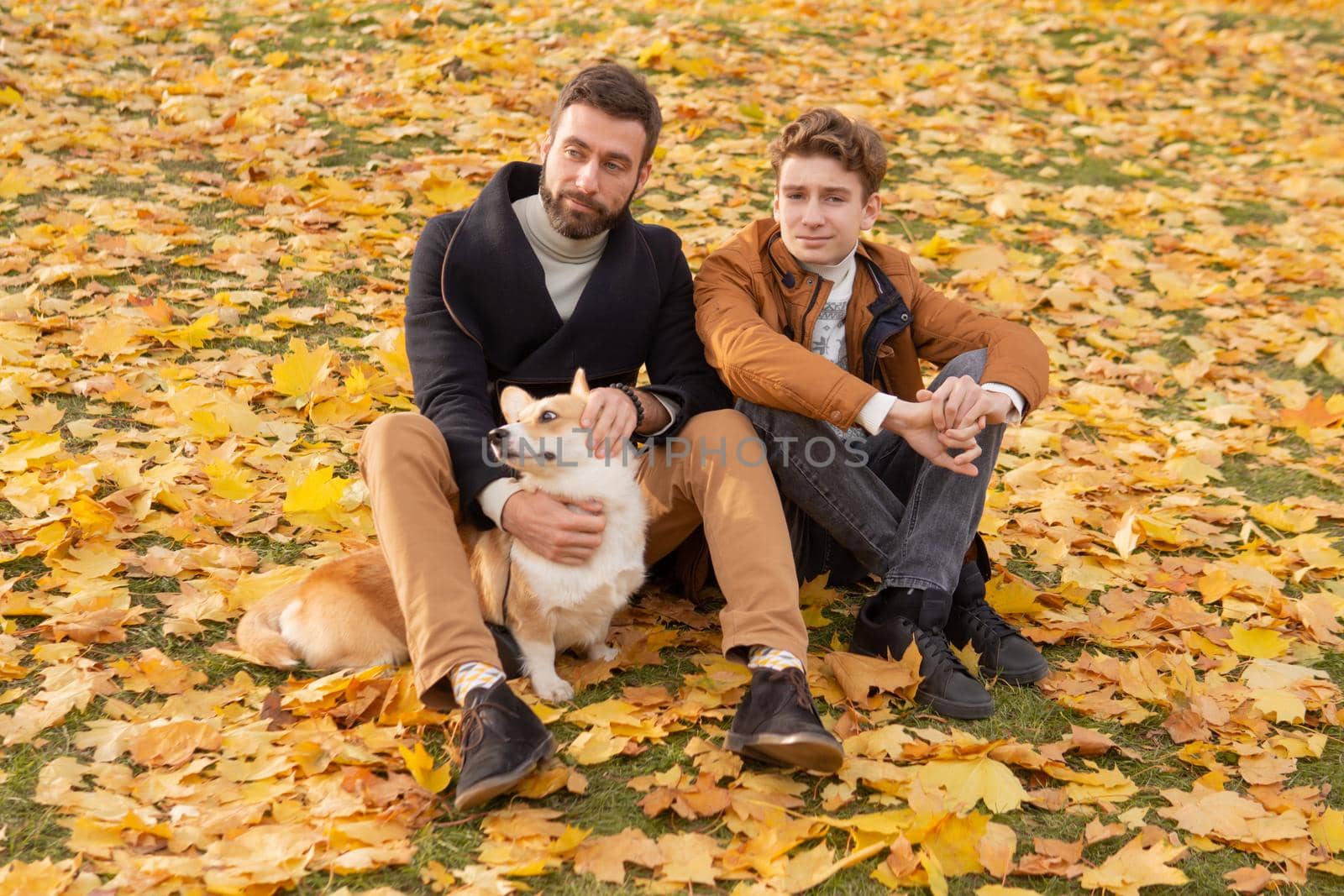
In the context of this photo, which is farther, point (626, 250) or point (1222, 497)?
point (1222, 497)

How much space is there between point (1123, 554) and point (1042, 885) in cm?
171

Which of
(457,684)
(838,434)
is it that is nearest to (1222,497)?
(838,434)

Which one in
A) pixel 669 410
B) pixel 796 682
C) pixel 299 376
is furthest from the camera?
pixel 299 376

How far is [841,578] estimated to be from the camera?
3.46 meters

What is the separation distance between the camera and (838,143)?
3041mm

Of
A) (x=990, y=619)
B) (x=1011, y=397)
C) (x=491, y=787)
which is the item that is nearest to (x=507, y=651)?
(x=491, y=787)

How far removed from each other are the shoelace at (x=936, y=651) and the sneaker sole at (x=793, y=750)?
18.0 inches

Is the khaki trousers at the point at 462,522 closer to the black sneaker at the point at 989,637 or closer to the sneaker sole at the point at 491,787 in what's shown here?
the sneaker sole at the point at 491,787

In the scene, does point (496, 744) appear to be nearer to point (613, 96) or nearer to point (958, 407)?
point (958, 407)

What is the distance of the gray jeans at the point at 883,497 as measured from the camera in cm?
294

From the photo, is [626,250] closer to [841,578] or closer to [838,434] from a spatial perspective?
[838,434]

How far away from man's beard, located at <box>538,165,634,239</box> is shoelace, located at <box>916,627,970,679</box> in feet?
4.77

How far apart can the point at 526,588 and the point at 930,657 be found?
107cm

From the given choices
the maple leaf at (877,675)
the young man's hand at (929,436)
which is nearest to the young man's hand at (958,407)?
the young man's hand at (929,436)
